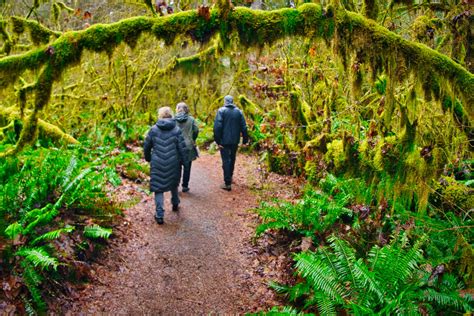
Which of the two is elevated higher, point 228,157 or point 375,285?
point 375,285

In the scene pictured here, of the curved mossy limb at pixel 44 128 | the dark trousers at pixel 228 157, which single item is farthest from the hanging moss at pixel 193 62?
the curved mossy limb at pixel 44 128

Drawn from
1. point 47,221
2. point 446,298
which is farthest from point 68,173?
point 446,298

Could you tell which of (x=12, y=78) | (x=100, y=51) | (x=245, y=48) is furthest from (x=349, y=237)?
(x=12, y=78)

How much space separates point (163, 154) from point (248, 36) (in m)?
3.76

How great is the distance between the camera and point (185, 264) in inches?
263

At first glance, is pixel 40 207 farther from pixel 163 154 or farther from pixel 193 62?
pixel 193 62

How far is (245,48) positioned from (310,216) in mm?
3412

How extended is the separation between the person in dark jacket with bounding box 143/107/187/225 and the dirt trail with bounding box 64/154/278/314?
2.30ft

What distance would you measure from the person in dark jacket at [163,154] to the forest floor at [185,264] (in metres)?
0.52

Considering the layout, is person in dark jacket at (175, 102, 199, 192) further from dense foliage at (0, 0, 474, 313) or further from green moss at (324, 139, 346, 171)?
green moss at (324, 139, 346, 171)

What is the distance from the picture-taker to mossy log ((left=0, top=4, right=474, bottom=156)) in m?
4.43

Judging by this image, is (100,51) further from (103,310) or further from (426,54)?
(426,54)

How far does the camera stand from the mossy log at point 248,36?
443cm

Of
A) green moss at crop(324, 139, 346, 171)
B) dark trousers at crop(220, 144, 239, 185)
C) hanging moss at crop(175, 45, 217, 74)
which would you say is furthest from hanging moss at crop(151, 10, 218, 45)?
hanging moss at crop(175, 45, 217, 74)
